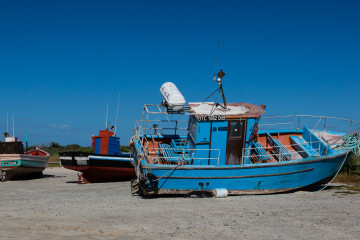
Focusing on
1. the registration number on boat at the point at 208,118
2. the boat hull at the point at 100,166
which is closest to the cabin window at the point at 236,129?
the registration number on boat at the point at 208,118

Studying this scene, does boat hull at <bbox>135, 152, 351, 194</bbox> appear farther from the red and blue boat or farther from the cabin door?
the red and blue boat

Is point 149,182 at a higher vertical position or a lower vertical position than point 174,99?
lower

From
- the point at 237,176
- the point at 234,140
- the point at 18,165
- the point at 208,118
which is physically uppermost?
the point at 208,118

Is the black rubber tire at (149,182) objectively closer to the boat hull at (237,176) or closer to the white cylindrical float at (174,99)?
the boat hull at (237,176)

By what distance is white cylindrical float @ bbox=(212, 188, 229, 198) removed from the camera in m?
12.4

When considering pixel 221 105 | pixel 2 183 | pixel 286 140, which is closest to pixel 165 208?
pixel 221 105

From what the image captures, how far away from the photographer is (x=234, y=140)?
13.4m

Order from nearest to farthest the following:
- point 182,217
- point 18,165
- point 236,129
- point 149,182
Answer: point 182,217
point 149,182
point 236,129
point 18,165

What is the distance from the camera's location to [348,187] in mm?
14742

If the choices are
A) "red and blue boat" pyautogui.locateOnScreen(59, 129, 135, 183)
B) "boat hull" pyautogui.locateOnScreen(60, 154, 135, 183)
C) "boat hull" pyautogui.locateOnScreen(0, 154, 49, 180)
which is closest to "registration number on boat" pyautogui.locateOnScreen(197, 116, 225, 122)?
"red and blue boat" pyautogui.locateOnScreen(59, 129, 135, 183)

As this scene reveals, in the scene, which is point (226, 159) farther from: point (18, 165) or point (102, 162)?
point (18, 165)

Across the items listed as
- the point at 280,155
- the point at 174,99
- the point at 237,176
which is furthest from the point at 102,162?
the point at 280,155

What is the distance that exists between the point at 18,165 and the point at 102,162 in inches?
215

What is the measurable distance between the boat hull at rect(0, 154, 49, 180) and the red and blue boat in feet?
11.5
